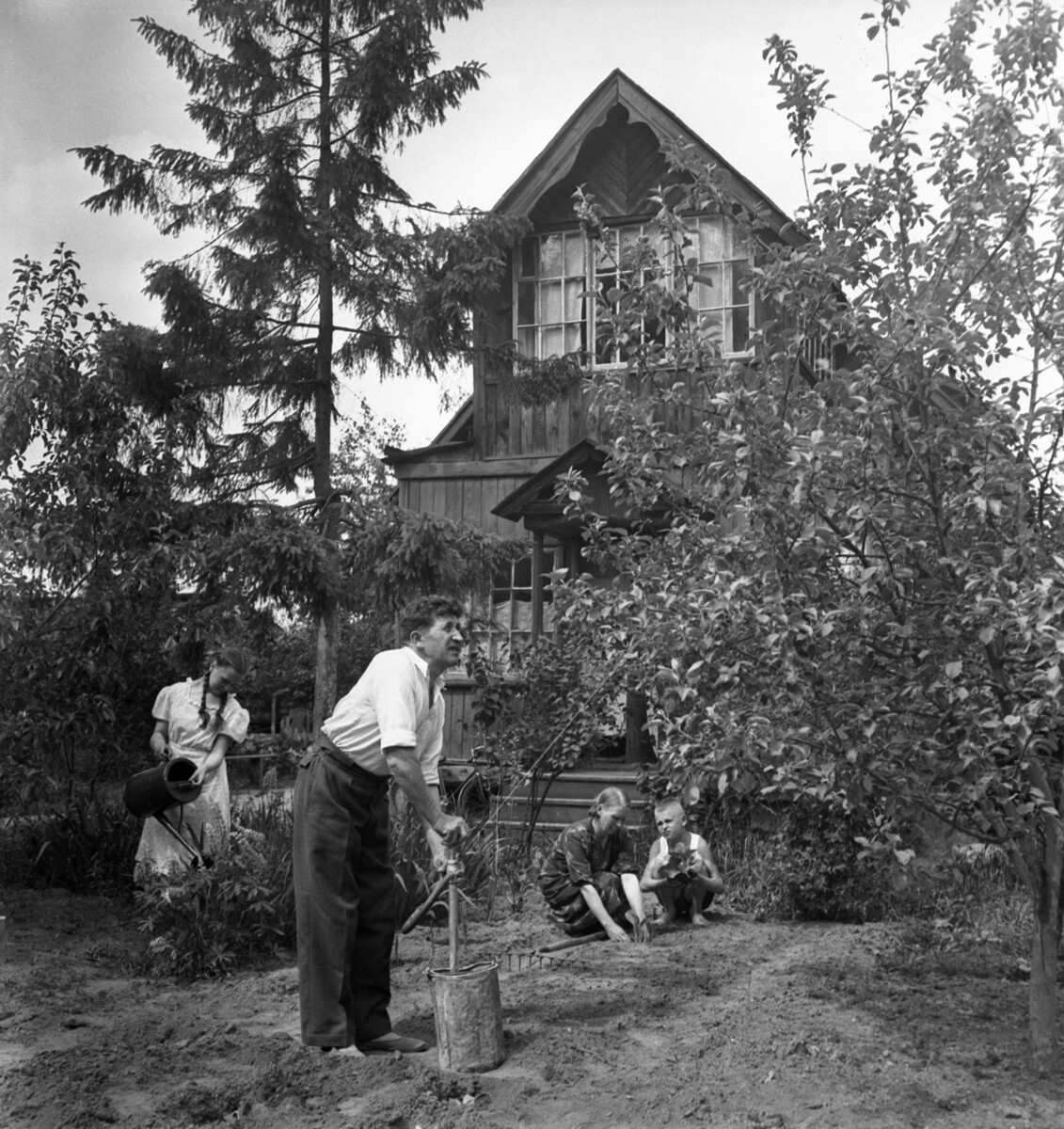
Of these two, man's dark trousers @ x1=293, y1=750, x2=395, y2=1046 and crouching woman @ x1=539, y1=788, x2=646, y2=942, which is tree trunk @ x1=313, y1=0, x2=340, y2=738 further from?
man's dark trousers @ x1=293, y1=750, x2=395, y2=1046

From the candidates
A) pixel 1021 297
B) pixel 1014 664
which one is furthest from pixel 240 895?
pixel 1021 297

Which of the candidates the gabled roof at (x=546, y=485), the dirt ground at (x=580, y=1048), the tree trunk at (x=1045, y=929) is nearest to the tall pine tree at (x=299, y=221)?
the gabled roof at (x=546, y=485)

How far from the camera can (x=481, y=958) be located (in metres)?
6.59

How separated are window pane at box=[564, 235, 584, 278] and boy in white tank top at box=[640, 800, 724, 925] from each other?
24.3 feet

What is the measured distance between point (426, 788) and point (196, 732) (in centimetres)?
304

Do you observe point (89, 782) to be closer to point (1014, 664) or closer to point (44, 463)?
point (44, 463)

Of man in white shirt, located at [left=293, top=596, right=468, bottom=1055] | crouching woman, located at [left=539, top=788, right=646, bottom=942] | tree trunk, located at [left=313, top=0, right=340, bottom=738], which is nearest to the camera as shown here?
man in white shirt, located at [left=293, top=596, right=468, bottom=1055]

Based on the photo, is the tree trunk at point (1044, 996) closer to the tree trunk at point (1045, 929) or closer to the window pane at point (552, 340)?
the tree trunk at point (1045, 929)

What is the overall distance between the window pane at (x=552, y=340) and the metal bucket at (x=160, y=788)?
750cm

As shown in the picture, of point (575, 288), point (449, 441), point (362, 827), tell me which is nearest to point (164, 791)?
point (362, 827)

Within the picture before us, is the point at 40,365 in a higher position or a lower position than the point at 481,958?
higher

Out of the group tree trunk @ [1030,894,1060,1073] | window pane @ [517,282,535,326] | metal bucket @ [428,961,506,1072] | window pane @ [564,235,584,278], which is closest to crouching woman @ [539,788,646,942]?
metal bucket @ [428,961,506,1072]

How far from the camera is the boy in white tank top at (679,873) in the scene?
7359 mm

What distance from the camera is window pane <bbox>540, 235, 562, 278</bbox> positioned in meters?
13.5
